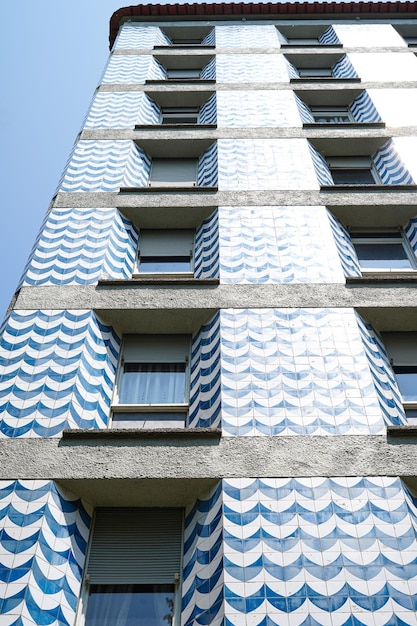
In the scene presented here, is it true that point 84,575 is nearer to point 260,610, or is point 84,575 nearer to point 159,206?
point 260,610

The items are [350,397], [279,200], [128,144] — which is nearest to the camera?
[350,397]

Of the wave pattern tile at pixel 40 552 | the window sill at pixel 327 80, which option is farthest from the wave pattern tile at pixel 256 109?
the wave pattern tile at pixel 40 552

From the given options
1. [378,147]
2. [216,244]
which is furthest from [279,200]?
[378,147]

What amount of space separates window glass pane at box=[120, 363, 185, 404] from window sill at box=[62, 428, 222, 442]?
1388 millimetres

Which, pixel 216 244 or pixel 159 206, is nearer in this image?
pixel 216 244

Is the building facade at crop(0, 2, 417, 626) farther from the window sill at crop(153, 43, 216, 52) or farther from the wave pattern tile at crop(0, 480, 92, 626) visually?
the window sill at crop(153, 43, 216, 52)

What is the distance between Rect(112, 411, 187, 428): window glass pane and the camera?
10.5 m

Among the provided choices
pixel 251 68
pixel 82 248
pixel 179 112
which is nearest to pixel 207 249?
pixel 82 248

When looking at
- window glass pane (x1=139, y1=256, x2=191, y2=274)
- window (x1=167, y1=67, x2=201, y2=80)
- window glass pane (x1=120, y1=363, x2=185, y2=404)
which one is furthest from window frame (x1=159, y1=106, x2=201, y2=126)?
window glass pane (x1=120, y1=363, x2=185, y2=404)

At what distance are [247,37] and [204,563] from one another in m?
20.2

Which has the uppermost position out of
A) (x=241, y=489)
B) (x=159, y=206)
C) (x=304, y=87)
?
(x=304, y=87)

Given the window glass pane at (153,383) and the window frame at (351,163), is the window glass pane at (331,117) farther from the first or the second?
the window glass pane at (153,383)

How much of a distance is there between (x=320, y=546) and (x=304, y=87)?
15262 millimetres

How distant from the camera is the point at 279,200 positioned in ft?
46.6
